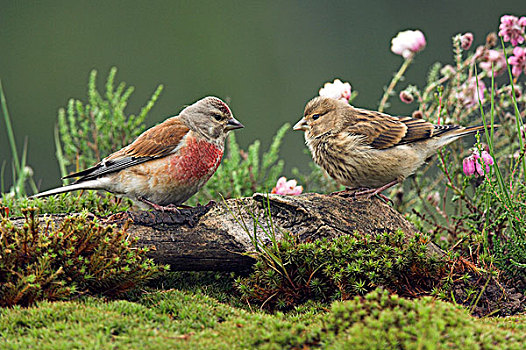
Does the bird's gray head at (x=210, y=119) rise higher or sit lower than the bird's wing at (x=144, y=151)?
higher

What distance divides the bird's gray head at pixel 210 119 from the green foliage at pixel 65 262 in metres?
1.50

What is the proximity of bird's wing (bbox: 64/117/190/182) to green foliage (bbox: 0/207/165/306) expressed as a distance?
1.00 meters

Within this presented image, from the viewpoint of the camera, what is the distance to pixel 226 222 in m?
4.48

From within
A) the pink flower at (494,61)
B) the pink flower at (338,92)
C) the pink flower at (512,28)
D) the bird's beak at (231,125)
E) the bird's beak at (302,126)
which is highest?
the pink flower at (512,28)

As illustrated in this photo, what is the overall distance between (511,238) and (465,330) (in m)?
1.84

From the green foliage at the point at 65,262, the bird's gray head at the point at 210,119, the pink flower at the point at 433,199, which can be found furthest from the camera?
the pink flower at the point at 433,199

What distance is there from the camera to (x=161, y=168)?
470cm

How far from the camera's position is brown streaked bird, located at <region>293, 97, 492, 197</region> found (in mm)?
4914

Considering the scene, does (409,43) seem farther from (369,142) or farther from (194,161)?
(194,161)

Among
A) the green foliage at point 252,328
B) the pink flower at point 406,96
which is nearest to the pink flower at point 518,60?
the pink flower at point 406,96

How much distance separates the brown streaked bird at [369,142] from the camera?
4914 mm

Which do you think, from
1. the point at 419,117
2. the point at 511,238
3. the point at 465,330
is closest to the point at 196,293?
the point at 465,330

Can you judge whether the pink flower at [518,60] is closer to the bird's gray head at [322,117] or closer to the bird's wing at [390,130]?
the bird's wing at [390,130]

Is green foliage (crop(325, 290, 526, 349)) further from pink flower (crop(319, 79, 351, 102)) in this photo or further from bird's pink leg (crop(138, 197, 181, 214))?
pink flower (crop(319, 79, 351, 102))
